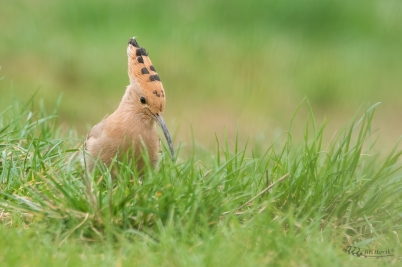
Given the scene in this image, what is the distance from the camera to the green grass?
281 cm

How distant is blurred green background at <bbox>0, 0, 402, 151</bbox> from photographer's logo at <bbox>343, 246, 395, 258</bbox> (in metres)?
3.58

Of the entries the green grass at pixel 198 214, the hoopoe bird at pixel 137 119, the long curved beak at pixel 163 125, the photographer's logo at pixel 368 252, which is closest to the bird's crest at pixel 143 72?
the hoopoe bird at pixel 137 119

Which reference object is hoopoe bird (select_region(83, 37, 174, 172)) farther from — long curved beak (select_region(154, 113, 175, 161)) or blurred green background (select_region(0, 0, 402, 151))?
blurred green background (select_region(0, 0, 402, 151))

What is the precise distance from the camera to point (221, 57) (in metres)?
7.52

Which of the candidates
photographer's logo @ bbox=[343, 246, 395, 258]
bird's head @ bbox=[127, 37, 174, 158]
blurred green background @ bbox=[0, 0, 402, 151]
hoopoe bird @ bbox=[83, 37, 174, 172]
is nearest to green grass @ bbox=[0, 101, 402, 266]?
photographer's logo @ bbox=[343, 246, 395, 258]

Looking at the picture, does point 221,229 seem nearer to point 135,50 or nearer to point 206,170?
point 206,170

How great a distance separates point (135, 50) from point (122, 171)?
0.87 metres

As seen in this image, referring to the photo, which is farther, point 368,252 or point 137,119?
point 137,119

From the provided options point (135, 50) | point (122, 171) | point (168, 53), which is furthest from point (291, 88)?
point (122, 171)

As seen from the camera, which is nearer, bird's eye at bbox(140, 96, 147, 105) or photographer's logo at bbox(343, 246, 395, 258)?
photographer's logo at bbox(343, 246, 395, 258)

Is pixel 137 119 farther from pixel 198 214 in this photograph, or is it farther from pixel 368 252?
pixel 368 252

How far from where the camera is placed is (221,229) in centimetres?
300

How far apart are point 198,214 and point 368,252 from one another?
0.68 m

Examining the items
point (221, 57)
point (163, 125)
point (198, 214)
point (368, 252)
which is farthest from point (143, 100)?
point (221, 57)
